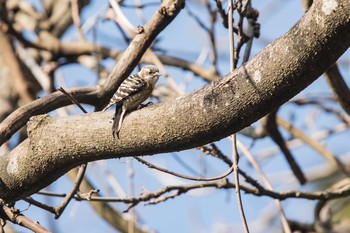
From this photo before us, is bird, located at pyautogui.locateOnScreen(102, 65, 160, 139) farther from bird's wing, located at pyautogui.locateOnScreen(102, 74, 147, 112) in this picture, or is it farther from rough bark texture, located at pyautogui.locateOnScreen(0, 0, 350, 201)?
rough bark texture, located at pyautogui.locateOnScreen(0, 0, 350, 201)

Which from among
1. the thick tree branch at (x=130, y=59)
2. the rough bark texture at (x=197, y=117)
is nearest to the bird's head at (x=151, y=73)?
the thick tree branch at (x=130, y=59)

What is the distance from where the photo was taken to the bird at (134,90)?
274 centimetres

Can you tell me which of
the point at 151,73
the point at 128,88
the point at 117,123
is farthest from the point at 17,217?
the point at 151,73

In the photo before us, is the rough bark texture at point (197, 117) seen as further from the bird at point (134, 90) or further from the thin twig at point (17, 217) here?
the bird at point (134, 90)

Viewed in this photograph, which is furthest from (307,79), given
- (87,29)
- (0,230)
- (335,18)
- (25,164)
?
(87,29)

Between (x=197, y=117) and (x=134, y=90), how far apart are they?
3.62 ft

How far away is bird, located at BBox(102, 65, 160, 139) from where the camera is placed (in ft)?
9.00

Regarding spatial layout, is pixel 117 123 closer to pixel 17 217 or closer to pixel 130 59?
pixel 17 217

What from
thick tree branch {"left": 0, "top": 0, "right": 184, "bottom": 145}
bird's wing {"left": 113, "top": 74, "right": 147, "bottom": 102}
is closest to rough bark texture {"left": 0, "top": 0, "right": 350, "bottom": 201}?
thick tree branch {"left": 0, "top": 0, "right": 184, "bottom": 145}

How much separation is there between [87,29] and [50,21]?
0.66 meters

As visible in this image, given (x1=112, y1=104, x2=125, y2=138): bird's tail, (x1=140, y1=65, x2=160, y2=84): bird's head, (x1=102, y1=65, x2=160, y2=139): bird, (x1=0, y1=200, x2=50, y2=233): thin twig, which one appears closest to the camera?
(x1=112, y1=104, x2=125, y2=138): bird's tail

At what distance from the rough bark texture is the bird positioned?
18 cm

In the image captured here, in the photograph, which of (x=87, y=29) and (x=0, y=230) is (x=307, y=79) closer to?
(x=0, y=230)

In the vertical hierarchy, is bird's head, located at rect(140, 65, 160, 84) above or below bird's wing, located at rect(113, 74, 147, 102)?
above
